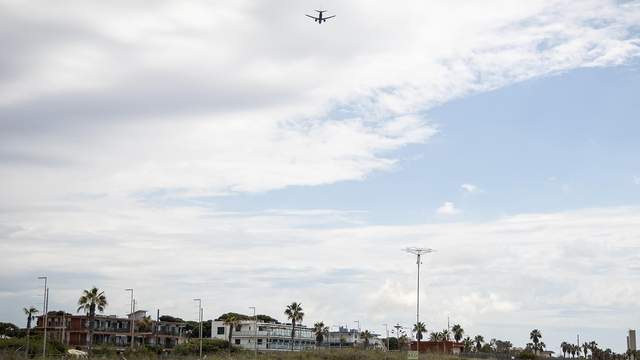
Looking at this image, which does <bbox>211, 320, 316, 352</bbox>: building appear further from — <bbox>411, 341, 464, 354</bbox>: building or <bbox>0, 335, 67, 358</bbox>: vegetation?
<bbox>0, 335, 67, 358</bbox>: vegetation

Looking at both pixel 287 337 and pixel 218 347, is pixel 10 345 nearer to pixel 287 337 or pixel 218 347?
pixel 218 347

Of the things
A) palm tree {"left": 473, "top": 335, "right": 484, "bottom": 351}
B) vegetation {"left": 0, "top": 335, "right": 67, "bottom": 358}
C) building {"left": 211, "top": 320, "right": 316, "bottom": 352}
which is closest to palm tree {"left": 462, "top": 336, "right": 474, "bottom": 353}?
palm tree {"left": 473, "top": 335, "right": 484, "bottom": 351}

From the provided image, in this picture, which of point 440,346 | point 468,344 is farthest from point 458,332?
point 440,346

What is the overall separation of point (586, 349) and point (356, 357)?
137110mm

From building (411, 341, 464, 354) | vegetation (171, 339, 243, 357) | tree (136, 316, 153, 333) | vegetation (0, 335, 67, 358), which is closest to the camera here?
vegetation (0, 335, 67, 358)

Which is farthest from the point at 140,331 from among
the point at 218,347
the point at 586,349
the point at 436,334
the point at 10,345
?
the point at 586,349

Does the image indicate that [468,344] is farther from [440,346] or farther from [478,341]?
[440,346]

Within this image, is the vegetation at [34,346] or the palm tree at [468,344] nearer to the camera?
the vegetation at [34,346]

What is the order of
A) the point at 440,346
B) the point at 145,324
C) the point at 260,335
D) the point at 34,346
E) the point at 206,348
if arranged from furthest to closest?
the point at 260,335 → the point at 145,324 → the point at 206,348 → the point at 440,346 → the point at 34,346

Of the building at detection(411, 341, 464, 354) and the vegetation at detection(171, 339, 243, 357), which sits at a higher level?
the building at detection(411, 341, 464, 354)

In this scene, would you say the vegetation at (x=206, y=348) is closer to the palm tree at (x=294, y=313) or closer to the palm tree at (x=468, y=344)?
the palm tree at (x=294, y=313)

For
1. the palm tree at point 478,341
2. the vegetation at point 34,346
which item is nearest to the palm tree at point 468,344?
the palm tree at point 478,341

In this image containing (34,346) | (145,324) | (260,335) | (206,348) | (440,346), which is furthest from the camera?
(260,335)

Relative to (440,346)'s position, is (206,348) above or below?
below
